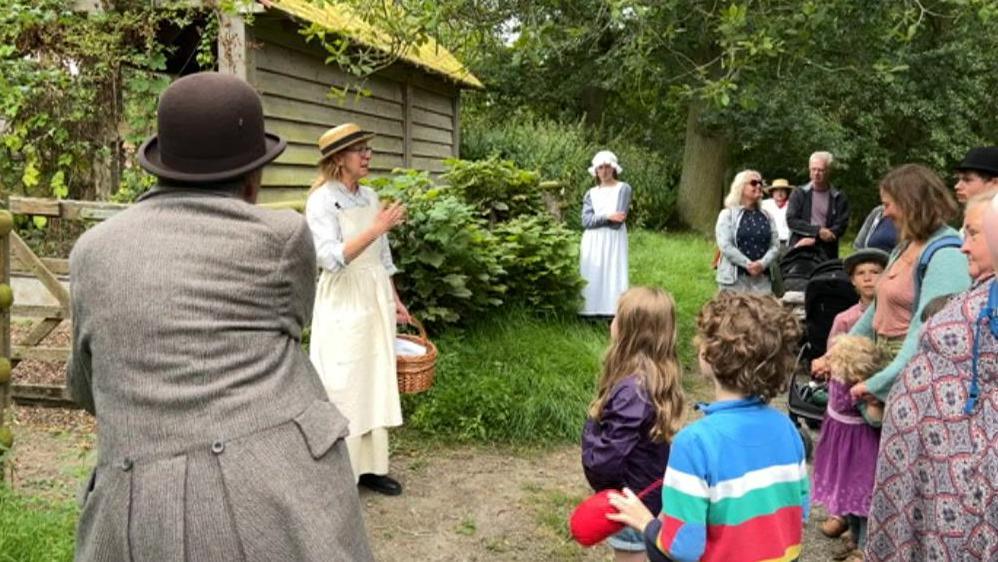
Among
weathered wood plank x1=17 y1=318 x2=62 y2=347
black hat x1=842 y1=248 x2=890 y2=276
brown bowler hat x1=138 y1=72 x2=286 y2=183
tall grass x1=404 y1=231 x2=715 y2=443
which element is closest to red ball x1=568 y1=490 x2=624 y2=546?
brown bowler hat x1=138 y1=72 x2=286 y2=183

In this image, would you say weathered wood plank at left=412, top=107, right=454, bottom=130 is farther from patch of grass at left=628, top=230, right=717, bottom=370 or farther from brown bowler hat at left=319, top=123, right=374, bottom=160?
brown bowler hat at left=319, top=123, right=374, bottom=160

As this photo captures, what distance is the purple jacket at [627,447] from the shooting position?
286 cm

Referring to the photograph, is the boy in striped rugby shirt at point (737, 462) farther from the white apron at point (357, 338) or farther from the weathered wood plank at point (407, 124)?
the weathered wood plank at point (407, 124)

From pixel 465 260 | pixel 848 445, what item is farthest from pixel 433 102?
pixel 848 445

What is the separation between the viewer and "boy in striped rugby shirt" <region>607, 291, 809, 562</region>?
222 cm

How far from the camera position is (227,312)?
1828 mm

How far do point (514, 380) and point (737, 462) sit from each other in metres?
3.78

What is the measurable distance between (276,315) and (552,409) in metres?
3.97

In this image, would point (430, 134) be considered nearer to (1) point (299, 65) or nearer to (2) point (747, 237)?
(1) point (299, 65)

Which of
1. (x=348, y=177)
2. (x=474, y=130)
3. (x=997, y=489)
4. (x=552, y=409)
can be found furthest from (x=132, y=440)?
(x=474, y=130)

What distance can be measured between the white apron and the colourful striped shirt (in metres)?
2.36

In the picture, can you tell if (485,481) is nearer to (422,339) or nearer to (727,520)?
(422,339)

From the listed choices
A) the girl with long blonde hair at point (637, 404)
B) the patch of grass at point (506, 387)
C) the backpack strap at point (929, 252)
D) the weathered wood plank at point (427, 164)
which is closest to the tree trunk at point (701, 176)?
the weathered wood plank at point (427, 164)

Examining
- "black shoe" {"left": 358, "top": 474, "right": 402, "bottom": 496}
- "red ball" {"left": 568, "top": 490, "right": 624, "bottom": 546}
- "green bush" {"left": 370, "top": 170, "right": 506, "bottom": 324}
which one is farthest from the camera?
"green bush" {"left": 370, "top": 170, "right": 506, "bottom": 324}
